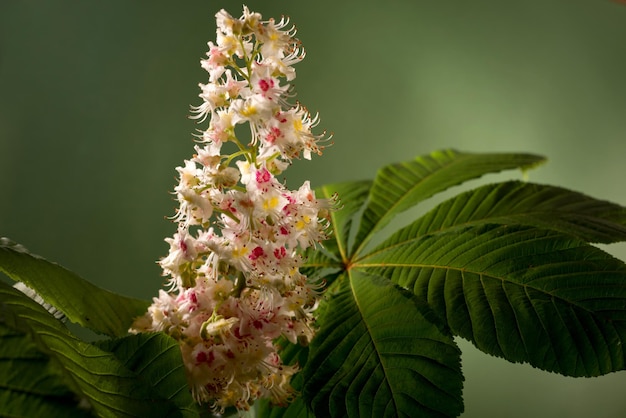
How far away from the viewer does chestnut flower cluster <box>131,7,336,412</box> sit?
0.50m

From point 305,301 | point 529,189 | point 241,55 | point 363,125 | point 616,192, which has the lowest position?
point 305,301

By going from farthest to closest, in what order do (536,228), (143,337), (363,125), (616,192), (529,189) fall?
(616,192)
(363,125)
(529,189)
(536,228)
(143,337)

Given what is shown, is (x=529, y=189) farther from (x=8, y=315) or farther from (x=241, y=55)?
(x=8, y=315)

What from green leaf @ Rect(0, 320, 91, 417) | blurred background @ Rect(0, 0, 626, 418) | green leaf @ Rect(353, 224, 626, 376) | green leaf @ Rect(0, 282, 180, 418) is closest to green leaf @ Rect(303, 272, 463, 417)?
green leaf @ Rect(353, 224, 626, 376)

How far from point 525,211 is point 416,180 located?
0.64 feet

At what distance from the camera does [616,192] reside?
180 cm

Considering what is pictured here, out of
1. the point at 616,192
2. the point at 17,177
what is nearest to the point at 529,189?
the point at 17,177

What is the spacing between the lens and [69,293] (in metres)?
0.55

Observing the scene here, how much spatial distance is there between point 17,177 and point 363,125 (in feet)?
2.48

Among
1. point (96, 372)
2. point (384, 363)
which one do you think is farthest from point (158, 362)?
point (384, 363)

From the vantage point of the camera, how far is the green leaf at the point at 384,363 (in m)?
0.51

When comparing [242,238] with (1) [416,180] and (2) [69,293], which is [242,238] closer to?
(2) [69,293]

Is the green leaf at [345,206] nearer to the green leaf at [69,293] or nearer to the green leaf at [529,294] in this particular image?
the green leaf at [529,294]

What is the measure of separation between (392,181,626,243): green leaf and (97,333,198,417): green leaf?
0.37 meters
